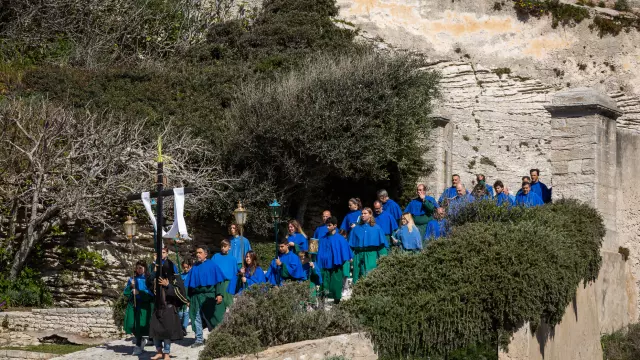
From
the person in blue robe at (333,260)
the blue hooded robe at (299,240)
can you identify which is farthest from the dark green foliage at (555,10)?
the person in blue robe at (333,260)

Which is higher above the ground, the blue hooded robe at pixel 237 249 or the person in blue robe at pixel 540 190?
the person in blue robe at pixel 540 190

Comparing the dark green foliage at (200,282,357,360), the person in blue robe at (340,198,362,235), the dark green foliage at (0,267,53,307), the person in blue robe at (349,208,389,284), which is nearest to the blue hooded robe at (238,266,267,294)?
the person in blue robe at (349,208,389,284)

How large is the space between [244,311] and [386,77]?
11.2 metres

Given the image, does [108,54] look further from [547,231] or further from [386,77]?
[547,231]

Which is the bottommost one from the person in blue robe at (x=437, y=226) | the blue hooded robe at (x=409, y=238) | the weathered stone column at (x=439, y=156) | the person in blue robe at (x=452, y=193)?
the blue hooded robe at (x=409, y=238)

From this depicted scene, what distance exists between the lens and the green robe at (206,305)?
1582 cm

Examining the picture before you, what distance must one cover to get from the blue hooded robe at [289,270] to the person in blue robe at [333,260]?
32 cm

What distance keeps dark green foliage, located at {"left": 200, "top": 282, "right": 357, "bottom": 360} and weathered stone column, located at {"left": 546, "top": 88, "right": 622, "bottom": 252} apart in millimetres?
4541

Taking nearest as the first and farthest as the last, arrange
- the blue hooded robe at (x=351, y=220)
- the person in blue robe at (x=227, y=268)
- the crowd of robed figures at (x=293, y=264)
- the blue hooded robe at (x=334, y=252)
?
the crowd of robed figures at (x=293, y=264), the person in blue robe at (x=227, y=268), the blue hooded robe at (x=334, y=252), the blue hooded robe at (x=351, y=220)

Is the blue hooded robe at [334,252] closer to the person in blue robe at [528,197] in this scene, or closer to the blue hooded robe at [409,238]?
the blue hooded robe at [409,238]

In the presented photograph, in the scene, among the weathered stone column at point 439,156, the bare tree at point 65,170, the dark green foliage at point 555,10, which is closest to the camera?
the bare tree at point 65,170

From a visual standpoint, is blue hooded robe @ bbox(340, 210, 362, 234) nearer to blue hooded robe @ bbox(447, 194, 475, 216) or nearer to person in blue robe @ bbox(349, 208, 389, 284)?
person in blue robe @ bbox(349, 208, 389, 284)

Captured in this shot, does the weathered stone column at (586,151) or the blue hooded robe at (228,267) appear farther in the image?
the weathered stone column at (586,151)

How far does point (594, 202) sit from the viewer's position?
1686 cm
